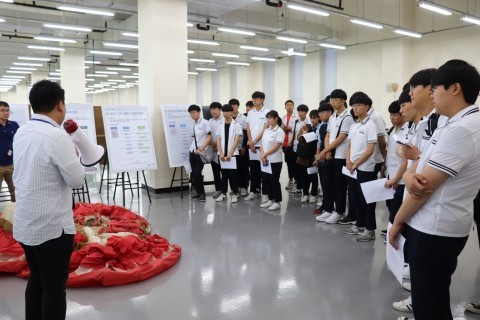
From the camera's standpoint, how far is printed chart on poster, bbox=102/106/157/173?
5.75 m

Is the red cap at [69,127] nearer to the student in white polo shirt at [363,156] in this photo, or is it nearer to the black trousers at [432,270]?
the black trousers at [432,270]

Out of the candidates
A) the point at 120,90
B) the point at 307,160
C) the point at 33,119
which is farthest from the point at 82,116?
the point at 120,90

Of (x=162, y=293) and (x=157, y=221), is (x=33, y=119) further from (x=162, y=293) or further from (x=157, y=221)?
(x=157, y=221)

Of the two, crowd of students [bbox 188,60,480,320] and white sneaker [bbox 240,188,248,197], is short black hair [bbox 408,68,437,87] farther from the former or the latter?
white sneaker [bbox 240,188,248,197]

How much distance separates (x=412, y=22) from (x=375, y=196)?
9.41 metres

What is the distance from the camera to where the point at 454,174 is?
1.49 meters

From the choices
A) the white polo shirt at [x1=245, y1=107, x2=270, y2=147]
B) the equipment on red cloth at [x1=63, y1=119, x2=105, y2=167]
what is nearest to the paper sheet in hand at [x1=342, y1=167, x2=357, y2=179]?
the white polo shirt at [x1=245, y1=107, x2=270, y2=147]

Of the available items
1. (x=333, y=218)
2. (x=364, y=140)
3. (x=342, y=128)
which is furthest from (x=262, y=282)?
(x=342, y=128)

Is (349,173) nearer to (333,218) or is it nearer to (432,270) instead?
(333,218)

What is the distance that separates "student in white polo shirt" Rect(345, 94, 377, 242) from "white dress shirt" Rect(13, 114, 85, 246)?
295 centimetres

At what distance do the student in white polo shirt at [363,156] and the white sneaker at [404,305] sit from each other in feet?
4.78

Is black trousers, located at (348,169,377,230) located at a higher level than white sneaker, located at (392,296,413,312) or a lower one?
higher

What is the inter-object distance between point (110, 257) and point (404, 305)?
90.3 inches

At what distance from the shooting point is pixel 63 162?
1.82 meters
